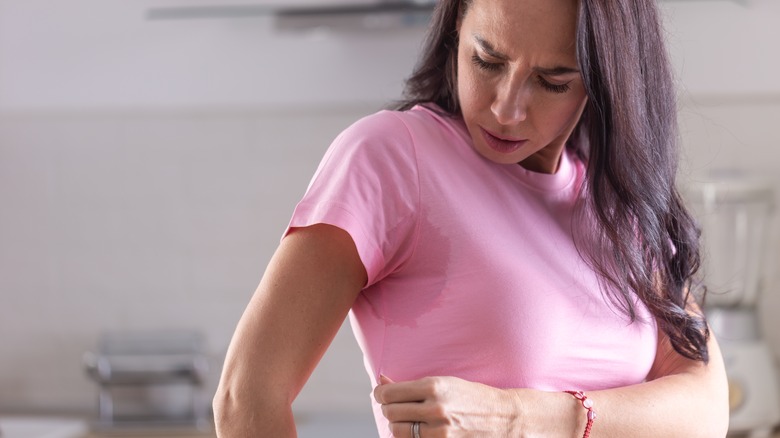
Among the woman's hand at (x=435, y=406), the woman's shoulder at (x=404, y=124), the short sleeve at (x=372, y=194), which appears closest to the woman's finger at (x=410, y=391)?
the woman's hand at (x=435, y=406)

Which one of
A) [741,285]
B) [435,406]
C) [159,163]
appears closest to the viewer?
[435,406]

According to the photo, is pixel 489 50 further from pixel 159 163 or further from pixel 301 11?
pixel 159 163

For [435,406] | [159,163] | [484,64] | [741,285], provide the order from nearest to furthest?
[435,406]
[484,64]
[741,285]
[159,163]

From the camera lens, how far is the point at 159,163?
7.32ft

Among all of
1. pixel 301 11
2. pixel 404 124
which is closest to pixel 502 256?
pixel 404 124

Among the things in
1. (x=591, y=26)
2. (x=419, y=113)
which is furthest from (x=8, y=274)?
(x=591, y=26)

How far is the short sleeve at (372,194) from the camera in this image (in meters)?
0.84

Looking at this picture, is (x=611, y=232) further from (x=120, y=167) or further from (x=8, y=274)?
(x=8, y=274)

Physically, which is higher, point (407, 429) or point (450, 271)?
point (450, 271)

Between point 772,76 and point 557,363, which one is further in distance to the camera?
point 772,76

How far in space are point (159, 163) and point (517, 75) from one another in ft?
4.86

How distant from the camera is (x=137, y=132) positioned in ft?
7.33

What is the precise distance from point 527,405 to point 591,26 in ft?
1.08

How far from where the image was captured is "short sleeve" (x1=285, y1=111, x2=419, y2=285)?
0.84m
